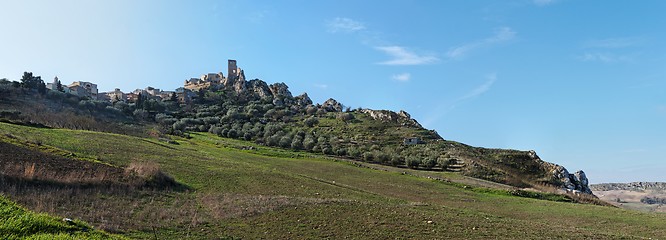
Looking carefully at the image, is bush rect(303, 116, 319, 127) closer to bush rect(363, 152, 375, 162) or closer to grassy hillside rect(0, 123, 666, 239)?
bush rect(363, 152, 375, 162)

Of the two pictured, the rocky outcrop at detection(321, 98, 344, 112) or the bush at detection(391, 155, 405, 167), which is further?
the rocky outcrop at detection(321, 98, 344, 112)

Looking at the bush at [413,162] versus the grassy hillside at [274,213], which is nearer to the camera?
the grassy hillside at [274,213]

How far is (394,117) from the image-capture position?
412 feet

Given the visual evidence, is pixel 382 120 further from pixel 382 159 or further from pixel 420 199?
pixel 420 199

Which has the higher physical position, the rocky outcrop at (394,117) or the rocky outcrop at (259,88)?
the rocky outcrop at (259,88)

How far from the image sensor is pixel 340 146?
95.3 metres

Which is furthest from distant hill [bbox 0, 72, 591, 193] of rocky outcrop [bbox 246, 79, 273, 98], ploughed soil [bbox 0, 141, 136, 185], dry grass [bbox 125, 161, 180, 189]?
dry grass [bbox 125, 161, 180, 189]

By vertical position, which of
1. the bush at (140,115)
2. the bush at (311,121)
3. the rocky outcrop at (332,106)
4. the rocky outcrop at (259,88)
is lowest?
the bush at (140,115)

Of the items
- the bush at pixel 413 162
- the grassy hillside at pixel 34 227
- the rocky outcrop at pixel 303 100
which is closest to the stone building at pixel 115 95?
the rocky outcrop at pixel 303 100

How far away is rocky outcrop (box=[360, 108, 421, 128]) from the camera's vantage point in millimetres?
121688

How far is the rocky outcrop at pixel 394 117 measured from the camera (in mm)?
121688

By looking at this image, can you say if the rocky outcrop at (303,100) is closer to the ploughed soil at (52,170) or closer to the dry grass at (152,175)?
the ploughed soil at (52,170)

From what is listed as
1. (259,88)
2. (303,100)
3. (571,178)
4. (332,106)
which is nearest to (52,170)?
(571,178)

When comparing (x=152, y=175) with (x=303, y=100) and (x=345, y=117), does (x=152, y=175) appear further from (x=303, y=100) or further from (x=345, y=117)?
(x=303, y=100)
